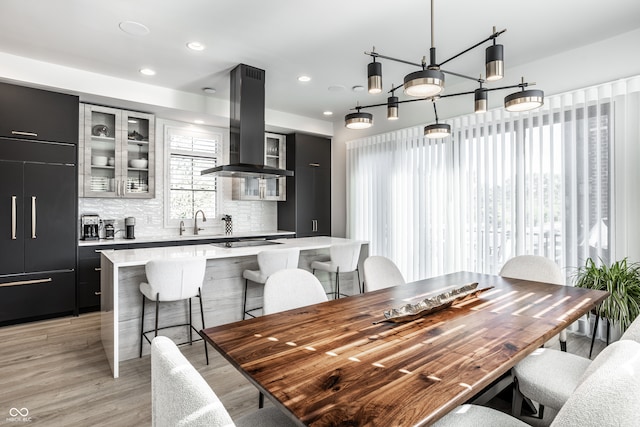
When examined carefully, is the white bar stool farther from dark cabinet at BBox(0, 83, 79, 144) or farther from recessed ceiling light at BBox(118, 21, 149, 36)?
dark cabinet at BBox(0, 83, 79, 144)

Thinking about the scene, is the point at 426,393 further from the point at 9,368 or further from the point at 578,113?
the point at 578,113

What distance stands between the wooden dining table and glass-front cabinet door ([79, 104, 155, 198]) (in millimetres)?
3597

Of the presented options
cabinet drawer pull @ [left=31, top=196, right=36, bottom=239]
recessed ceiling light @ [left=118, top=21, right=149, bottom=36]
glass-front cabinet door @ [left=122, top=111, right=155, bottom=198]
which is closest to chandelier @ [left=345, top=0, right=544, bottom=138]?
recessed ceiling light @ [left=118, top=21, right=149, bottom=36]

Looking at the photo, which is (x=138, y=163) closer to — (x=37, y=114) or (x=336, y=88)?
(x=37, y=114)

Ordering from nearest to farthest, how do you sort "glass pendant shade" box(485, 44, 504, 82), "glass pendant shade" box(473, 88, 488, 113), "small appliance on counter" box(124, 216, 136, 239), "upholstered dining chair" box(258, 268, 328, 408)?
"glass pendant shade" box(485, 44, 504, 82) → "upholstered dining chair" box(258, 268, 328, 408) → "glass pendant shade" box(473, 88, 488, 113) → "small appliance on counter" box(124, 216, 136, 239)

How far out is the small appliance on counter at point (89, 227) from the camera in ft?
14.2

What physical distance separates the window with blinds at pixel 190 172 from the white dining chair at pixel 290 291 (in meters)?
3.61

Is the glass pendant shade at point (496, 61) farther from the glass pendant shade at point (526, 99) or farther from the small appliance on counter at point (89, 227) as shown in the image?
the small appliance on counter at point (89, 227)

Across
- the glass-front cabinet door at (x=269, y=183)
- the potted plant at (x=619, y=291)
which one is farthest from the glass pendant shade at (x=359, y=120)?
the glass-front cabinet door at (x=269, y=183)

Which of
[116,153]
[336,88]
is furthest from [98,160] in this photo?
[336,88]

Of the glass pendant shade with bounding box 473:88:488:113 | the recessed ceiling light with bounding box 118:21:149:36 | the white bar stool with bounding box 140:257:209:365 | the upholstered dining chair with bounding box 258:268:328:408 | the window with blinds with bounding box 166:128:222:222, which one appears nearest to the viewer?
the upholstered dining chair with bounding box 258:268:328:408

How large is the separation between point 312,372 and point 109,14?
10.1 feet

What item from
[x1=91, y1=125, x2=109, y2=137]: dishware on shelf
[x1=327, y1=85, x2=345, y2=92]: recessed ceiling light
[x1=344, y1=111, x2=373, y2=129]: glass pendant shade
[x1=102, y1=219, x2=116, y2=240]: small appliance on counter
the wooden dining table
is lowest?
the wooden dining table

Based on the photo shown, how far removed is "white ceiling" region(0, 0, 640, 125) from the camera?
8.77ft
